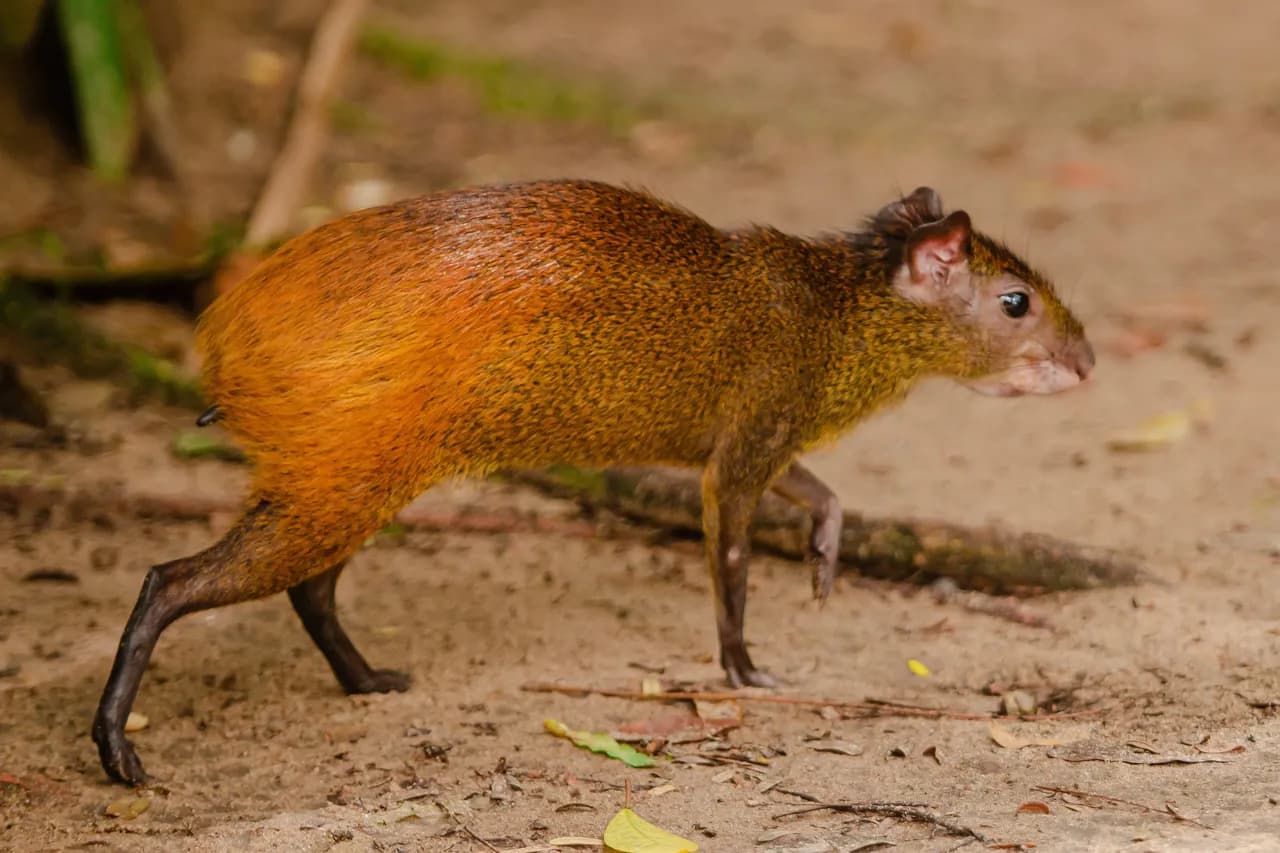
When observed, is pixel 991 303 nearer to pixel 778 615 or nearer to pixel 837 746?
pixel 778 615

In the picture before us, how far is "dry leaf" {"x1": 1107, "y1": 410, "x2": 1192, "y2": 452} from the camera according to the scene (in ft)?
18.0

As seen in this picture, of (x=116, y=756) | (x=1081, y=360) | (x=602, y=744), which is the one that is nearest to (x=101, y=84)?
(x=116, y=756)

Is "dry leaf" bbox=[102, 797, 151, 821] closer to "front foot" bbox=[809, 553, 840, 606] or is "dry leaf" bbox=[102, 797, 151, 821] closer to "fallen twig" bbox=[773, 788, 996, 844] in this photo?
"fallen twig" bbox=[773, 788, 996, 844]

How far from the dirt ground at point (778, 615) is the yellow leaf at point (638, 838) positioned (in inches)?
2.9

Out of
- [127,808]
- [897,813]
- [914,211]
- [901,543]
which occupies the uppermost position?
[914,211]

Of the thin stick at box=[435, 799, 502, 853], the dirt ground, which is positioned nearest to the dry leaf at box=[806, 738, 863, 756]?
the dirt ground

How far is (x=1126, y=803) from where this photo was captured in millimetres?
3158

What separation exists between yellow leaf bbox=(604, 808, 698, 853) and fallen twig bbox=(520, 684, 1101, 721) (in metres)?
0.73

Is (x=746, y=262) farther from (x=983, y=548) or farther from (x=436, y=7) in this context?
(x=436, y=7)

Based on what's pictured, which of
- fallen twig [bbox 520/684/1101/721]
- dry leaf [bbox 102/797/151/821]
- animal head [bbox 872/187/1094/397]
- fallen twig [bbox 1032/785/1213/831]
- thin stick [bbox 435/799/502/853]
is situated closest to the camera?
fallen twig [bbox 1032/785/1213/831]

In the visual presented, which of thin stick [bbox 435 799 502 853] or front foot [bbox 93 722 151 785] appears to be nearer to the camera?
thin stick [bbox 435 799 502 853]

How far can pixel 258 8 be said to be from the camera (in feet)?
29.8

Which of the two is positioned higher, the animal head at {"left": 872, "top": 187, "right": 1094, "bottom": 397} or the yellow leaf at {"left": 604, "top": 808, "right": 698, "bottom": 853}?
the animal head at {"left": 872, "top": 187, "right": 1094, "bottom": 397}

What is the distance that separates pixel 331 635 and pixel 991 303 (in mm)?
1998
